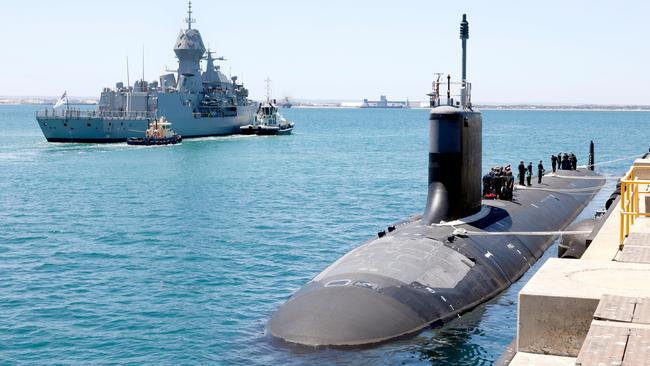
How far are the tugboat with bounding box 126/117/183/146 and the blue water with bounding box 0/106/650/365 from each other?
66.0 feet

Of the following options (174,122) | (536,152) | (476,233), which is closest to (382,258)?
(476,233)

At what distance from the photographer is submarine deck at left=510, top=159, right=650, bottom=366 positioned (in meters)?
9.93

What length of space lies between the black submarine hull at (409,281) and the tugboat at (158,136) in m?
77.6

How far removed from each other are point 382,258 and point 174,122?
96290 mm

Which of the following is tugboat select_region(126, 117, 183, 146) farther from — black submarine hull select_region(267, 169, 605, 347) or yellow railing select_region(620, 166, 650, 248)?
yellow railing select_region(620, 166, 650, 248)

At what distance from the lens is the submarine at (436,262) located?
1856 centimetres

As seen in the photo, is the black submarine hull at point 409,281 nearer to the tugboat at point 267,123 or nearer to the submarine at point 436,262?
the submarine at point 436,262

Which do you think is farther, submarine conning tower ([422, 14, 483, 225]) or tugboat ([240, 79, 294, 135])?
tugboat ([240, 79, 294, 135])

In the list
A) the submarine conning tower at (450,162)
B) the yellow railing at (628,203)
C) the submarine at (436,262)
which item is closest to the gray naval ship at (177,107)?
the submarine at (436,262)

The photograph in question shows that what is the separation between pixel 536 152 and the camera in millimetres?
102062

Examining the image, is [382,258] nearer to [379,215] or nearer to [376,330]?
[376,330]

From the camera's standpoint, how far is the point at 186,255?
3444cm

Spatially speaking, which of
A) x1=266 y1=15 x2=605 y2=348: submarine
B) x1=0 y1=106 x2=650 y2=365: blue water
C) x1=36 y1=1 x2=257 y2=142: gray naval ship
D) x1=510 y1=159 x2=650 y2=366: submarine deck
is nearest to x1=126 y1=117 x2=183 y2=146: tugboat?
x1=36 y1=1 x2=257 y2=142: gray naval ship

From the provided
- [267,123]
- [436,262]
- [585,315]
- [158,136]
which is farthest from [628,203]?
[267,123]
